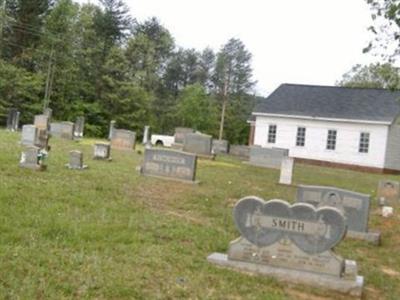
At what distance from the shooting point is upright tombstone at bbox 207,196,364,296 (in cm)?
671

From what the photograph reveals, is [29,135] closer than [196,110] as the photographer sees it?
Yes

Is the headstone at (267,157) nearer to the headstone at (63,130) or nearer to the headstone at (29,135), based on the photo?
the headstone at (63,130)

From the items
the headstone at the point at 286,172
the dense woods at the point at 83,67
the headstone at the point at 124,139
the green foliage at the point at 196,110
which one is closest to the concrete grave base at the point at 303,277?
the headstone at the point at 286,172

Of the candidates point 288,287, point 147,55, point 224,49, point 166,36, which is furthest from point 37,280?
point 224,49

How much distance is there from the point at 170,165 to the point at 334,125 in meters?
23.9

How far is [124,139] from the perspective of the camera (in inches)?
1032

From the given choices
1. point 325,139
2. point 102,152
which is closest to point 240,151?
point 325,139

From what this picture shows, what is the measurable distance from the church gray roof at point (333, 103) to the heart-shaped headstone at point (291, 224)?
30.9m

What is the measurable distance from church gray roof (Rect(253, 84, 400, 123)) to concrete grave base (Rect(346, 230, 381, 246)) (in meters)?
27.1

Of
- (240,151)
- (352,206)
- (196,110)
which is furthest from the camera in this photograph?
(196,110)

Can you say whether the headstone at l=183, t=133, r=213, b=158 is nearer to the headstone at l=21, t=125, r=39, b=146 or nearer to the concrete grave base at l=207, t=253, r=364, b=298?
the headstone at l=21, t=125, r=39, b=146

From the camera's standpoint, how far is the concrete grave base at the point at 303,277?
21.4 feet

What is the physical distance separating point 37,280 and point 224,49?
226 feet

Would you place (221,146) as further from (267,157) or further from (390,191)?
(390,191)
